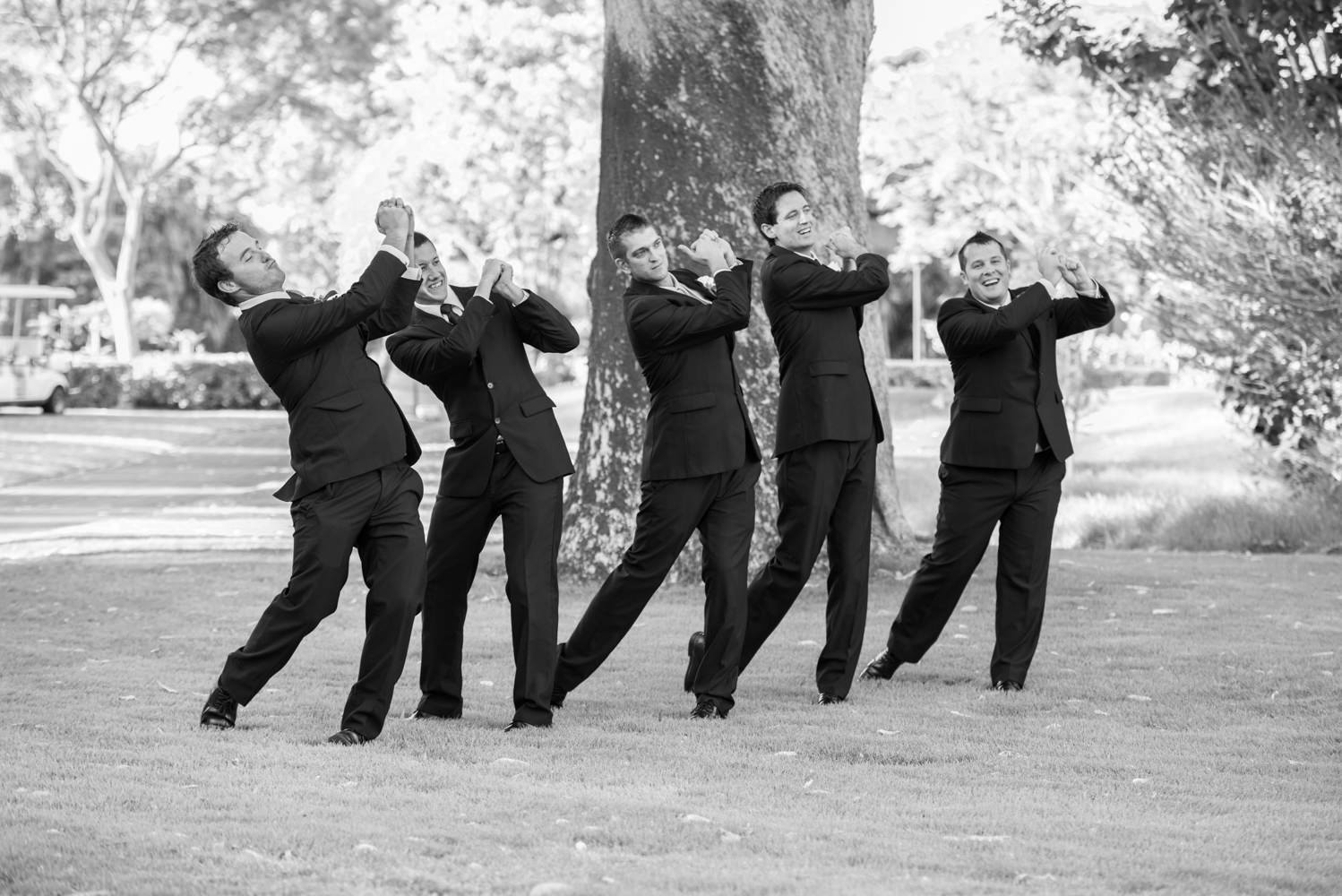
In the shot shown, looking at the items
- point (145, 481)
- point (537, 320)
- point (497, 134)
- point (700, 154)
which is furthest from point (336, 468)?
point (497, 134)

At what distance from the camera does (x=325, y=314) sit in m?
6.64

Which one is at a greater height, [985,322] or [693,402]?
[985,322]

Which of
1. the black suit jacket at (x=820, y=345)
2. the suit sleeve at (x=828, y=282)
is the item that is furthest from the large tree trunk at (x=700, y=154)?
the suit sleeve at (x=828, y=282)

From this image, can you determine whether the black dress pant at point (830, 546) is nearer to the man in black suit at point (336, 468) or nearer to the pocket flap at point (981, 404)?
the pocket flap at point (981, 404)

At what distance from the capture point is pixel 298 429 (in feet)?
22.7

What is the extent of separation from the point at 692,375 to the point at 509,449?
85cm

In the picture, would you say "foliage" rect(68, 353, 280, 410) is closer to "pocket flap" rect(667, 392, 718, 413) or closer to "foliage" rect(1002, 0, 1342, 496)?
"foliage" rect(1002, 0, 1342, 496)

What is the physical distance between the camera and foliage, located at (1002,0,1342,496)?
1459cm

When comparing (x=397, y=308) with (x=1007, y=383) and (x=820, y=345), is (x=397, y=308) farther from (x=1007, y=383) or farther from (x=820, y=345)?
(x=1007, y=383)

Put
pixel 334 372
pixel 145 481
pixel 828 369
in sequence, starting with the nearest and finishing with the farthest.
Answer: pixel 334 372, pixel 828 369, pixel 145 481

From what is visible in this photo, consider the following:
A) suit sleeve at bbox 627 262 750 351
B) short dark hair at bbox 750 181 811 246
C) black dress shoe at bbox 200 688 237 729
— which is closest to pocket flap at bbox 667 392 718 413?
suit sleeve at bbox 627 262 750 351

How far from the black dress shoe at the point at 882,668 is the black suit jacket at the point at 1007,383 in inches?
37.8

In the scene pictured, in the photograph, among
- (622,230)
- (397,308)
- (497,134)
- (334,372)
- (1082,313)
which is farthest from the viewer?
(497,134)

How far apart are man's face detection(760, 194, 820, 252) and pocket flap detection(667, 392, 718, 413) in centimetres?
79
